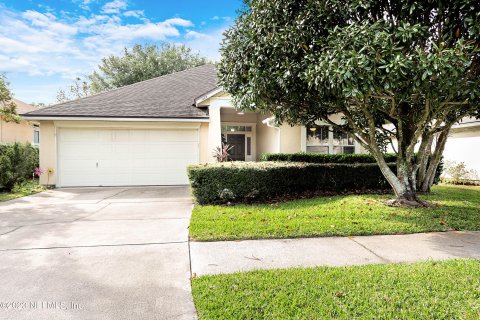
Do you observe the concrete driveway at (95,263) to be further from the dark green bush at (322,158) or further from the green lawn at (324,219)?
the dark green bush at (322,158)

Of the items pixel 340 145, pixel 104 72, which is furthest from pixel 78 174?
pixel 104 72

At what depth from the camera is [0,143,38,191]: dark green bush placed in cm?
950

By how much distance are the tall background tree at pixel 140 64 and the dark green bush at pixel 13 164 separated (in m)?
19.2

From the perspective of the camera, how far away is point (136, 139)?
1144 centimetres

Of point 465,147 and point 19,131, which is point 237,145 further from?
point 19,131

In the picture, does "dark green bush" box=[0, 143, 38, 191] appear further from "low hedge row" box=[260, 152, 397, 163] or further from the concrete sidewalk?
"low hedge row" box=[260, 152, 397, 163]

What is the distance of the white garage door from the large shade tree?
524 centimetres

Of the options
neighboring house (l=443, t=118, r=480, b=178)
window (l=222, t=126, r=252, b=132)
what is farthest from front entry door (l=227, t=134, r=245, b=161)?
neighboring house (l=443, t=118, r=480, b=178)

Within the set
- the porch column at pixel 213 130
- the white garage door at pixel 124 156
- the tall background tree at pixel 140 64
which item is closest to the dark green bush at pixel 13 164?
the white garage door at pixel 124 156

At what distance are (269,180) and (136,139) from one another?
21.6ft

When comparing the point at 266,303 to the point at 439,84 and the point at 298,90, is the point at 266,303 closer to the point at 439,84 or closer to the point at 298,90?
the point at 439,84

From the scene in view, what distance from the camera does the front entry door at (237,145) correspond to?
15.6 m

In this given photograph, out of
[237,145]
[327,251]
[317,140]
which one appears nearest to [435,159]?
[317,140]

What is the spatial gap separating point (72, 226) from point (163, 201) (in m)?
2.85
